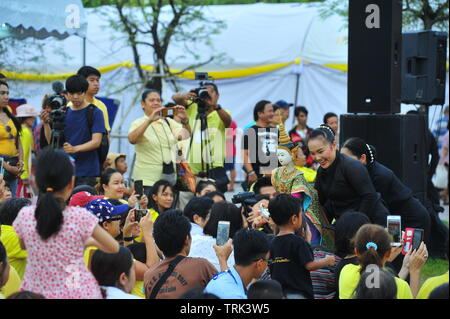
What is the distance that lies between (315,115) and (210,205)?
9.48m

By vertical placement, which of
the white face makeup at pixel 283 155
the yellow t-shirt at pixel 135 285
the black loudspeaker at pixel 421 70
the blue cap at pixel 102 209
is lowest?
the yellow t-shirt at pixel 135 285

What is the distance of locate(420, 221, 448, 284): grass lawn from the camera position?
7.34 m

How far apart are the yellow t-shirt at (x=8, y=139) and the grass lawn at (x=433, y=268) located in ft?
13.3

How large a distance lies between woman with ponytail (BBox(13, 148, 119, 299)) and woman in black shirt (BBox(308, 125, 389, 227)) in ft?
8.17

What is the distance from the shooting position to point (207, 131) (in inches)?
324

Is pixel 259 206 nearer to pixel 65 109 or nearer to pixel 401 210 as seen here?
pixel 401 210

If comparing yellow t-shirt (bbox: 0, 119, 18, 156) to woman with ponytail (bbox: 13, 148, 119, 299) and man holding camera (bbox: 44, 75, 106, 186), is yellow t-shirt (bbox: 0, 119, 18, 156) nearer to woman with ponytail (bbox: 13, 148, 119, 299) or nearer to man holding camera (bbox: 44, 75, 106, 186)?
man holding camera (bbox: 44, 75, 106, 186)

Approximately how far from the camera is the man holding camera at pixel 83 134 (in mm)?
6824

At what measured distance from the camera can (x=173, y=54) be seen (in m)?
15.0

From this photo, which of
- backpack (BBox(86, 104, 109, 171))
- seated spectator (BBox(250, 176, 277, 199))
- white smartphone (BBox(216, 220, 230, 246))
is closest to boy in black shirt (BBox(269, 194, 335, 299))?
white smartphone (BBox(216, 220, 230, 246))

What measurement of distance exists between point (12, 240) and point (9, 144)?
9.32 ft

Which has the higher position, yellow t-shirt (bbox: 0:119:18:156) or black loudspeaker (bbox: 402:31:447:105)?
black loudspeaker (bbox: 402:31:447:105)

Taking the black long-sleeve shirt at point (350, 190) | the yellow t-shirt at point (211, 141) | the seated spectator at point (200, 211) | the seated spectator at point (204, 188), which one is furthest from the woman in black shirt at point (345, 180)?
the yellow t-shirt at point (211, 141)

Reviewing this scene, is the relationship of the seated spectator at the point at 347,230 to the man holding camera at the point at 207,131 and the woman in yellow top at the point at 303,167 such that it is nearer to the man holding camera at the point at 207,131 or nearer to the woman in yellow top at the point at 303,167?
the woman in yellow top at the point at 303,167
